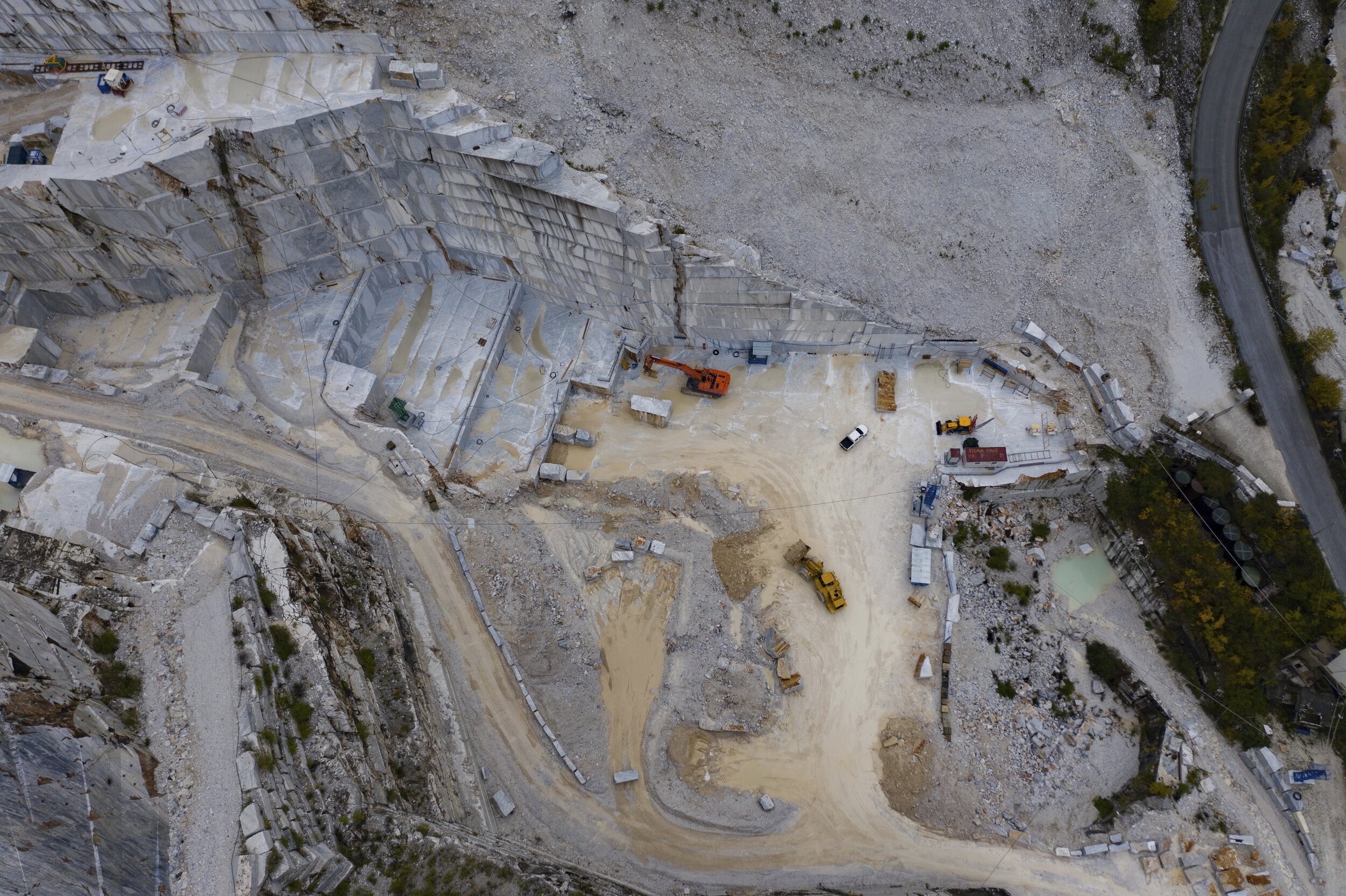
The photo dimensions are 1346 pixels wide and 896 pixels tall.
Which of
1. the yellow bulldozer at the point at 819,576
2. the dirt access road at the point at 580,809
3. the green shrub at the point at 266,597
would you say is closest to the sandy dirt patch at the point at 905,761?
the dirt access road at the point at 580,809

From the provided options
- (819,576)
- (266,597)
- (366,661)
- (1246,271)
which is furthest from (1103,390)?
(266,597)

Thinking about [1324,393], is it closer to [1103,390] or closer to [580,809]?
[1103,390]

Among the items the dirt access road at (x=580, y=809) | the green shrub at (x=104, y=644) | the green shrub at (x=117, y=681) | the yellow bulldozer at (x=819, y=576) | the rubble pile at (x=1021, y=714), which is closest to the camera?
the green shrub at (x=117, y=681)

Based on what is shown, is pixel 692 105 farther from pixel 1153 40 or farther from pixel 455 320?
pixel 1153 40

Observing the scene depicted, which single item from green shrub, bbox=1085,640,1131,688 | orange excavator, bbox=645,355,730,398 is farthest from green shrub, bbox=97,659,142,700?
green shrub, bbox=1085,640,1131,688

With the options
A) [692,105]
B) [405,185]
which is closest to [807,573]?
[692,105]

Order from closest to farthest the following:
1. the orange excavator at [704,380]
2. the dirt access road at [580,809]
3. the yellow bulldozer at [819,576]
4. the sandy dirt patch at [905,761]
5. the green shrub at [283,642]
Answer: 1. the green shrub at [283,642]
2. the dirt access road at [580,809]
3. the sandy dirt patch at [905,761]
4. the yellow bulldozer at [819,576]
5. the orange excavator at [704,380]

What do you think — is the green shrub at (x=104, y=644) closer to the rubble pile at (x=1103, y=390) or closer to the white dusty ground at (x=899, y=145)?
the white dusty ground at (x=899, y=145)
